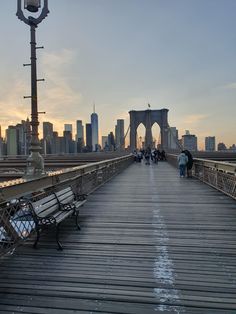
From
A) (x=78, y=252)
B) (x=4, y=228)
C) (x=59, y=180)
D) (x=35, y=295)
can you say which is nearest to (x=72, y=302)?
(x=35, y=295)

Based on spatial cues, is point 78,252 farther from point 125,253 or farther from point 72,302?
point 72,302

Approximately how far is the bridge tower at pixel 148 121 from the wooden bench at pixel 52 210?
3174 inches

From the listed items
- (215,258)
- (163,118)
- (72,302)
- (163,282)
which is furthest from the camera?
(163,118)

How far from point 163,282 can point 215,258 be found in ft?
4.14

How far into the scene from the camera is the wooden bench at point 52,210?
226 inches

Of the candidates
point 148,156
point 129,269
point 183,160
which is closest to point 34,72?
point 129,269

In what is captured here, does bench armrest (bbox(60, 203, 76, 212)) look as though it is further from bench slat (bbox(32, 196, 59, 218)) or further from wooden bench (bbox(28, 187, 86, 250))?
bench slat (bbox(32, 196, 59, 218))

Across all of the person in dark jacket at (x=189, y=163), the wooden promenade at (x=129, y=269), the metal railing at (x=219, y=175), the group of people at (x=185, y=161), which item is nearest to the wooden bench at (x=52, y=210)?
the wooden promenade at (x=129, y=269)

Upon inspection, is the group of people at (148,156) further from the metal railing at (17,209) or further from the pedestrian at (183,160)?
the metal railing at (17,209)

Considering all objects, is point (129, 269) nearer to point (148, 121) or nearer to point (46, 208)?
point (46, 208)

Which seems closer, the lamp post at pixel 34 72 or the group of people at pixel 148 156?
the lamp post at pixel 34 72

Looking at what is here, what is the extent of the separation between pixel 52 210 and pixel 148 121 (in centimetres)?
8520

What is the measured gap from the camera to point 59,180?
27.4 feet

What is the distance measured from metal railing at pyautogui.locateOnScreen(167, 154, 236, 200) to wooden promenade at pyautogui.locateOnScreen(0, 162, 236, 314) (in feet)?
10.6
